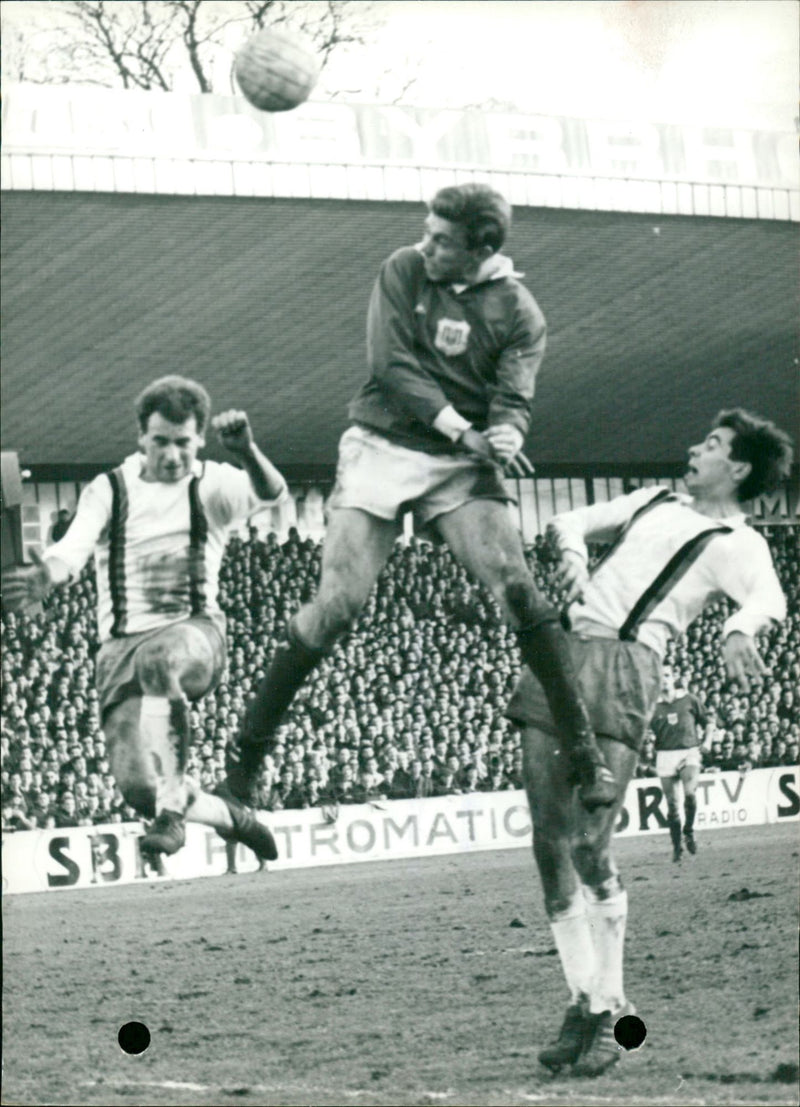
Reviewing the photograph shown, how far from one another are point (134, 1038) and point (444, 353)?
105 inches

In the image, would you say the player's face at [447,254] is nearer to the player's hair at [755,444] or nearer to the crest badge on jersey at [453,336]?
the crest badge on jersey at [453,336]

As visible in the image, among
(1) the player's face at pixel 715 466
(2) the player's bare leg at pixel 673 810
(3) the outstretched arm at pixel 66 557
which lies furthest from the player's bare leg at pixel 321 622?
(2) the player's bare leg at pixel 673 810

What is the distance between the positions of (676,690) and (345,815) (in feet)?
4.50

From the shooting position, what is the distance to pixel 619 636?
21.6 ft

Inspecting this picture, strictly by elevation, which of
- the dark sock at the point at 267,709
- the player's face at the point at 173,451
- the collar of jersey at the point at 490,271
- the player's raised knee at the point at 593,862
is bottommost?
the player's raised knee at the point at 593,862

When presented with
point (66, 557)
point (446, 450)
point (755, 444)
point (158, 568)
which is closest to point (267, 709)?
point (158, 568)

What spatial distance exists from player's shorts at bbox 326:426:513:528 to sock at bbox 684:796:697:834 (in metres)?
1.37

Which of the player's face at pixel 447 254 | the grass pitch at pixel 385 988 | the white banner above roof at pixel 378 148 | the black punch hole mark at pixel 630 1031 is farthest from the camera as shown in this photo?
the white banner above roof at pixel 378 148

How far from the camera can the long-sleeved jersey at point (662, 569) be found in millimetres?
6617

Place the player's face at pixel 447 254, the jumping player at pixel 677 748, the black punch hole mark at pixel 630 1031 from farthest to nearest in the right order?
1. the jumping player at pixel 677 748
2. the player's face at pixel 447 254
3. the black punch hole mark at pixel 630 1031

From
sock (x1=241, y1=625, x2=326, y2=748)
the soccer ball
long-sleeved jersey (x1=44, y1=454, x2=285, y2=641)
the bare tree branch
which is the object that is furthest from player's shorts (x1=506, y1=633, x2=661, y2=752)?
the bare tree branch

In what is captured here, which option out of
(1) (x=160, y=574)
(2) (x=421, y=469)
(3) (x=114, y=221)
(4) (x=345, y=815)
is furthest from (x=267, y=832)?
(3) (x=114, y=221)

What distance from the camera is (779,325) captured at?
705cm

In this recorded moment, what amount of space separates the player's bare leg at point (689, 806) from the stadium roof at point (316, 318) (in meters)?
1.20
